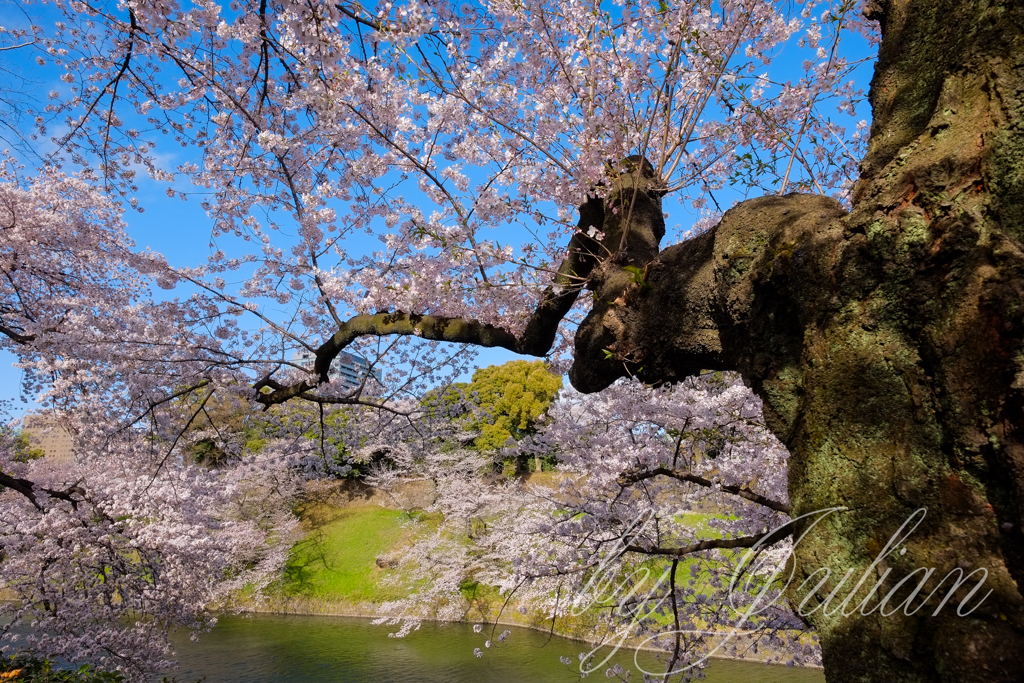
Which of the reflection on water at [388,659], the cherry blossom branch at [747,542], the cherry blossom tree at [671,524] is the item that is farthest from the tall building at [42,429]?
the cherry blossom branch at [747,542]

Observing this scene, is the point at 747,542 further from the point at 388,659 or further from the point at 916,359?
the point at 388,659

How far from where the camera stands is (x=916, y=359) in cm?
156

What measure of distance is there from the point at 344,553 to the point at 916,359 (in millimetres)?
17198

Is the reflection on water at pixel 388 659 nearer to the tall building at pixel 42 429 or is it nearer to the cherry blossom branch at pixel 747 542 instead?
the tall building at pixel 42 429

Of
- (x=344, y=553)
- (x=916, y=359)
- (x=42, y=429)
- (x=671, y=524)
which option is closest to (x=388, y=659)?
(x=344, y=553)

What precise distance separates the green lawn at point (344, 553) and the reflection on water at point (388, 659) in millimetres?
1606

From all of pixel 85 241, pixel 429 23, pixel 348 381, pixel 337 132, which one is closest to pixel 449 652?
pixel 348 381

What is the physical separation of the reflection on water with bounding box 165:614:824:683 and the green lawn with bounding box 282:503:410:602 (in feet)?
5.27

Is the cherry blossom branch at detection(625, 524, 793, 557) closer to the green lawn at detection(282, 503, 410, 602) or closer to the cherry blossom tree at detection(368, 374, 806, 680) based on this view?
the cherry blossom tree at detection(368, 374, 806, 680)

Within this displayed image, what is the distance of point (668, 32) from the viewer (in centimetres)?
338

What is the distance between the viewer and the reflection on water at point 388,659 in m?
9.30

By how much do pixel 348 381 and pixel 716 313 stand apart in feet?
29.1

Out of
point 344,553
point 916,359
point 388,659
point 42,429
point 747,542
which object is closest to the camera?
point 916,359

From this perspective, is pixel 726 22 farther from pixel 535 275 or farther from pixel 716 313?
pixel 716 313
